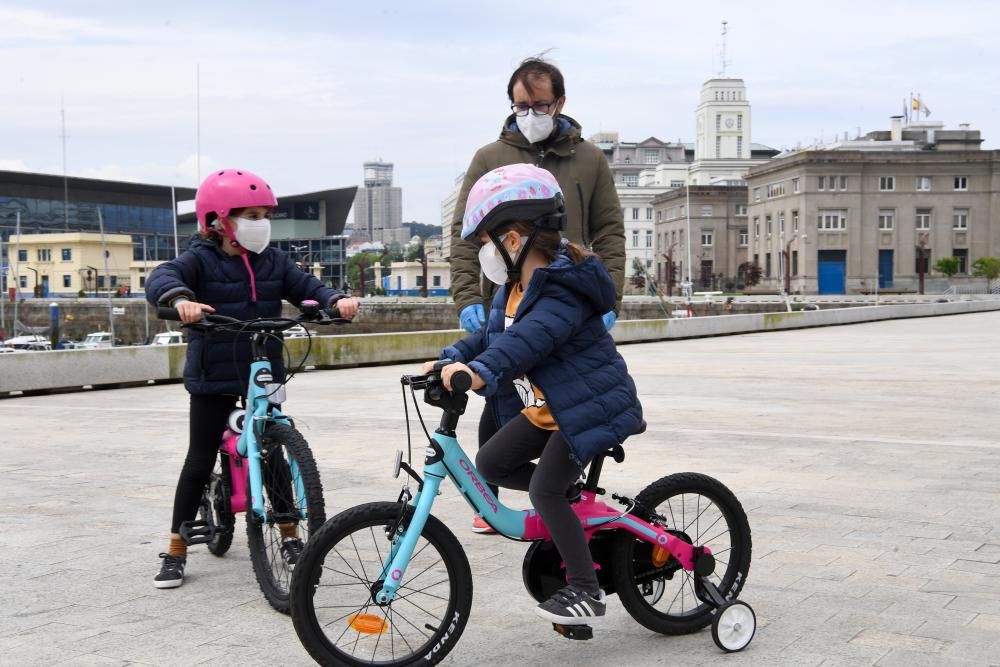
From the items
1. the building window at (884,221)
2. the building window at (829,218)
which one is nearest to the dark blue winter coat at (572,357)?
the building window at (829,218)

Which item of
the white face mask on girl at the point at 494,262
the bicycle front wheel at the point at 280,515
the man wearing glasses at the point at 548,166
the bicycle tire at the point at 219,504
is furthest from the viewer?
the man wearing glasses at the point at 548,166

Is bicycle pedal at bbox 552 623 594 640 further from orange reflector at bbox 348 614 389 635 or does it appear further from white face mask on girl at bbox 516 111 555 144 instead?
white face mask on girl at bbox 516 111 555 144

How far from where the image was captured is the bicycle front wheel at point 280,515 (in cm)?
407

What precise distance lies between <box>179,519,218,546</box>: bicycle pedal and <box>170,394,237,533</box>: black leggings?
1.3 inches

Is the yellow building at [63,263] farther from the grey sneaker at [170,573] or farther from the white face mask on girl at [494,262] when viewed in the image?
the white face mask on girl at [494,262]

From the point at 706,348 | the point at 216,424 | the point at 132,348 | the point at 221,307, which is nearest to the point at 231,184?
the point at 221,307

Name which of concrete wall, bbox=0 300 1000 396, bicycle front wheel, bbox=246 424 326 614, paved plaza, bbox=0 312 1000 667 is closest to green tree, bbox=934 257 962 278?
concrete wall, bbox=0 300 1000 396

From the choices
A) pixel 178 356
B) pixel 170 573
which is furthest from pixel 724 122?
pixel 170 573

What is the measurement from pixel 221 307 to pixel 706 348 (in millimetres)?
17753

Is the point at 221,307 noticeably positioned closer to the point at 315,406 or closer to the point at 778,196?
the point at 315,406

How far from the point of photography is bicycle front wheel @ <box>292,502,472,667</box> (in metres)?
3.20

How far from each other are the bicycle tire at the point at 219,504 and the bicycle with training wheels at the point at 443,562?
1.49m

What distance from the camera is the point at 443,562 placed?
3346 millimetres

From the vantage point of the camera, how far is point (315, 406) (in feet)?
38.0
